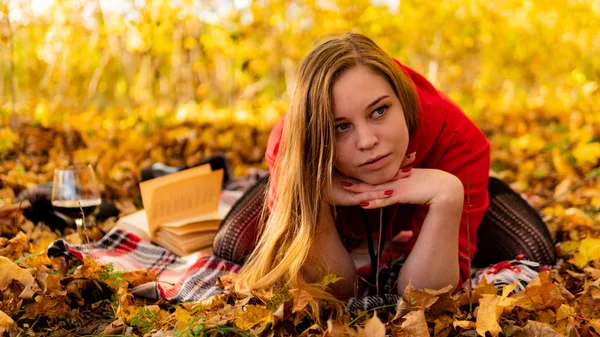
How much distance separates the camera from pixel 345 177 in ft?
7.21

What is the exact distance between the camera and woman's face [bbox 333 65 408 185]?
1.98 m

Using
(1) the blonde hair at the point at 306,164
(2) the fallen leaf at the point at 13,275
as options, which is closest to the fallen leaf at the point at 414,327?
(1) the blonde hair at the point at 306,164

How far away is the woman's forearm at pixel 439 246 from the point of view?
205 centimetres

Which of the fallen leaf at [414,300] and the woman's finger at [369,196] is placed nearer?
the fallen leaf at [414,300]

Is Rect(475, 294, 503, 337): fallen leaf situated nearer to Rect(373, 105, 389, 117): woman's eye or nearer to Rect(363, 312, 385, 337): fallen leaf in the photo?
Rect(363, 312, 385, 337): fallen leaf

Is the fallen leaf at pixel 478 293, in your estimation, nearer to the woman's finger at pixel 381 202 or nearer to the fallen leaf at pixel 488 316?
the fallen leaf at pixel 488 316

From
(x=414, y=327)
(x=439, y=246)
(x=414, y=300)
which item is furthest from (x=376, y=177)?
(x=414, y=327)

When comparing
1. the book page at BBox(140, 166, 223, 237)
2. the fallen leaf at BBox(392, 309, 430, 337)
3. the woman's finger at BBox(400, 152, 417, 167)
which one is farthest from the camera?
the book page at BBox(140, 166, 223, 237)

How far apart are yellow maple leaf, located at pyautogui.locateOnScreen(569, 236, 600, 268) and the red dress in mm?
492

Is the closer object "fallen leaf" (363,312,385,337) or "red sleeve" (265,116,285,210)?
"fallen leaf" (363,312,385,337)

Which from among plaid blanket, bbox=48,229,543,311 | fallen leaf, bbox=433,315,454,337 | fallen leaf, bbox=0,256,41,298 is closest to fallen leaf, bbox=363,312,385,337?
fallen leaf, bbox=433,315,454,337

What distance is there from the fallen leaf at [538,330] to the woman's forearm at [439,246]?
0.35 metres

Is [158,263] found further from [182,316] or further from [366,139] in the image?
[366,139]

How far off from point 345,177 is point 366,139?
0.27 meters
